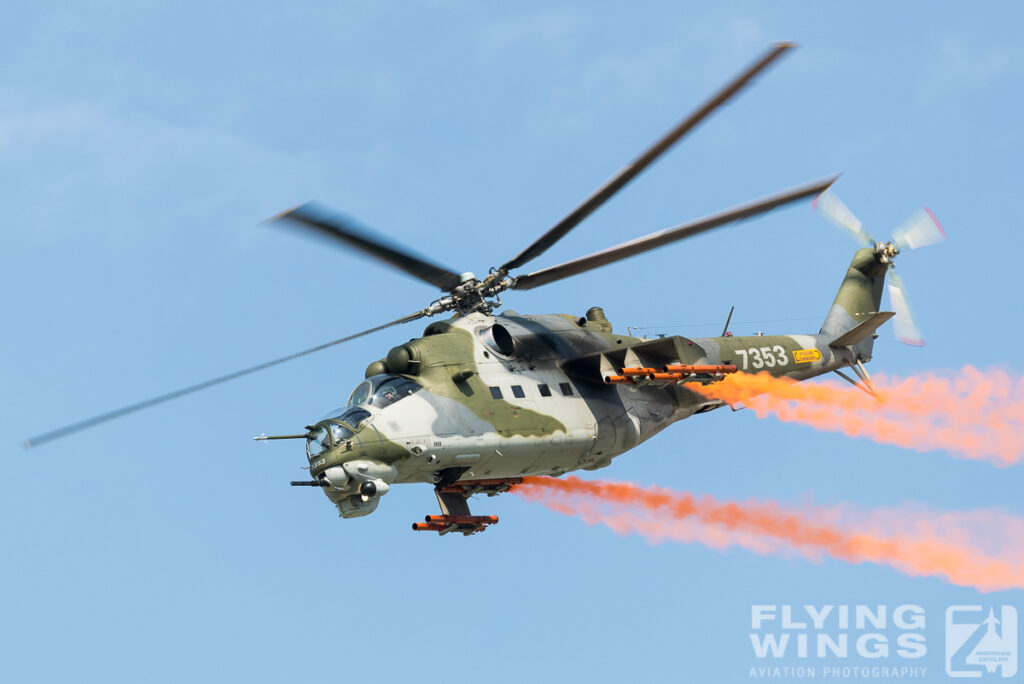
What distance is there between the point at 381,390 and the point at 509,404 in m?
2.56

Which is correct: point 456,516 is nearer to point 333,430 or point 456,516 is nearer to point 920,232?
point 333,430

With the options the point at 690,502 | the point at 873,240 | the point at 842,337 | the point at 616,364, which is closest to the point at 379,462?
the point at 616,364

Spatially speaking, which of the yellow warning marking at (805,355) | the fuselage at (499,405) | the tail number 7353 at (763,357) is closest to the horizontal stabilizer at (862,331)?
the yellow warning marking at (805,355)

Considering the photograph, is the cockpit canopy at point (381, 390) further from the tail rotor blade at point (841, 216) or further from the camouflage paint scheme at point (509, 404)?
the tail rotor blade at point (841, 216)

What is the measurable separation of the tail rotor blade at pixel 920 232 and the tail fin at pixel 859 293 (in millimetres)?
754

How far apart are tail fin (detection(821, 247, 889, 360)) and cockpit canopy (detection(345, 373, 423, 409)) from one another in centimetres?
1202

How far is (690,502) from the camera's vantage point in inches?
1229

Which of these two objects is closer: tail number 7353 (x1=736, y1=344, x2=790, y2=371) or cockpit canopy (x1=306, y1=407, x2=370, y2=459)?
cockpit canopy (x1=306, y1=407, x2=370, y2=459)

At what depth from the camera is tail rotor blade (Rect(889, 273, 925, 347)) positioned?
3372 cm

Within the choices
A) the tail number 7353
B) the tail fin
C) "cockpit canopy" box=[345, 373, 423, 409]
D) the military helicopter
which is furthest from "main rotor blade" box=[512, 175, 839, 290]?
the tail fin

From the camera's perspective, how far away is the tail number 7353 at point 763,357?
31281mm

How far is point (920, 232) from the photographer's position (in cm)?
3456

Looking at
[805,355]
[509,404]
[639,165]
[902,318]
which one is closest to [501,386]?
[509,404]

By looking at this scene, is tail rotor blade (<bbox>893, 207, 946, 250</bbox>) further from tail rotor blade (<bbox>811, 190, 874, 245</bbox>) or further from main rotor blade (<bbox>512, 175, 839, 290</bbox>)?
main rotor blade (<bbox>512, 175, 839, 290</bbox>)
